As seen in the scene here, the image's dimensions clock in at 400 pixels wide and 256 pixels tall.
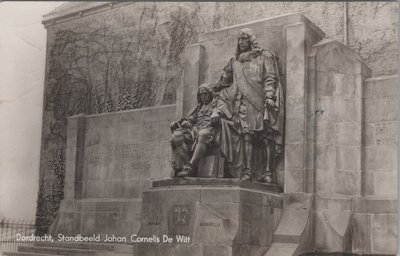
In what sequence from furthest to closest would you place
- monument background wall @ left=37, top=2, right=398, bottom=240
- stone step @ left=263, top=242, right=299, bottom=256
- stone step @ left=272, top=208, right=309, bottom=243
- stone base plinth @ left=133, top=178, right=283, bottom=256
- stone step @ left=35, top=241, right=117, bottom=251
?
1. monument background wall @ left=37, top=2, right=398, bottom=240
2. stone step @ left=35, top=241, right=117, bottom=251
3. stone step @ left=272, top=208, right=309, bottom=243
4. stone step @ left=263, top=242, right=299, bottom=256
5. stone base plinth @ left=133, top=178, right=283, bottom=256

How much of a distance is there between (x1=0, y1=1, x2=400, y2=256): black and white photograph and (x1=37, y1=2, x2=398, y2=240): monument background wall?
0.08 meters

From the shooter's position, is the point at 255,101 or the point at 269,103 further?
the point at 255,101

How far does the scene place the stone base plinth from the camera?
1042cm

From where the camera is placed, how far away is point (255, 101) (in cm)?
1228

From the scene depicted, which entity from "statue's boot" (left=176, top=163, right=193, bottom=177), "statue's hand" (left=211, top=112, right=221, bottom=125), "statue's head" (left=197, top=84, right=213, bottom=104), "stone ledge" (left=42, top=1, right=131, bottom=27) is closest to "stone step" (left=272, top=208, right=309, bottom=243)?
"statue's boot" (left=176, top=163, right=193, bottom=177)

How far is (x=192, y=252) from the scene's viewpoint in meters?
10.5

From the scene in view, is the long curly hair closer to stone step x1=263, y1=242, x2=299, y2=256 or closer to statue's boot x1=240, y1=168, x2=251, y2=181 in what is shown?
statue's boot x1=240, y1=168, x2=251, y2=181

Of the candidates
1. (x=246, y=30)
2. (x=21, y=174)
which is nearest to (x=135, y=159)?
(x=21, y=174)

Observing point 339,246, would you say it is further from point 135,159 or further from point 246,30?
point 135,159

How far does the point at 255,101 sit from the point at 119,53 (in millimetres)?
9588

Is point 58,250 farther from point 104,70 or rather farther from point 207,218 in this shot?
point 104,70

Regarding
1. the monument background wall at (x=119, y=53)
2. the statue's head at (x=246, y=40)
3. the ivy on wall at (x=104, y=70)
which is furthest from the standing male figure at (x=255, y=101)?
the ivy on wall at (x=104, y=70)

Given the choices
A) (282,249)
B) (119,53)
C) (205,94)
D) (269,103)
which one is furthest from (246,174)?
(119,53)

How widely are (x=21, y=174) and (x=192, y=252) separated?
8933mm
